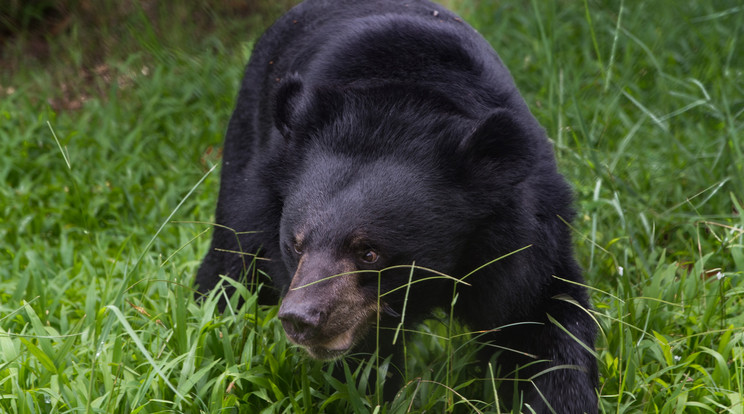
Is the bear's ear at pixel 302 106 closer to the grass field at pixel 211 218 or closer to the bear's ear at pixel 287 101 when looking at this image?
the bear's ear at pixel 287 101

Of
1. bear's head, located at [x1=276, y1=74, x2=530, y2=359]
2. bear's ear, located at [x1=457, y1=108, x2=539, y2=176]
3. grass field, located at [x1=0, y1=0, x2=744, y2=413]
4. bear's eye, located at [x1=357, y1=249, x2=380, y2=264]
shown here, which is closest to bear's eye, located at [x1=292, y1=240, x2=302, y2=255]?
bear's head, located at [x1=276, y1=74, x2=530, y2=359]

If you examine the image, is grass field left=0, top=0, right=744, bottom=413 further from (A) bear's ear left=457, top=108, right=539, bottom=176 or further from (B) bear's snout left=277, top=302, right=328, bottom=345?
(A) bear's ear left=457, top=108, right=539, bottom=176

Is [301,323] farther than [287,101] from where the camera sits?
No

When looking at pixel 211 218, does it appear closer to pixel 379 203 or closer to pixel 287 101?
pixel 287 101

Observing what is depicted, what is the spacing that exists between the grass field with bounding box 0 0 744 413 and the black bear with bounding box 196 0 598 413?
197 millimetres

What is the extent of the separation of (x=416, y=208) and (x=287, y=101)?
707 millimetres

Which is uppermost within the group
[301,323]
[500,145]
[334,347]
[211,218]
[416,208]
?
[500,145]

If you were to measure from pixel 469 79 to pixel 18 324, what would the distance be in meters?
2.14

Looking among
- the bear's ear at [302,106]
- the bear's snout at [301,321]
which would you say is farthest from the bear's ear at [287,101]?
the bear's snout at [301,321]

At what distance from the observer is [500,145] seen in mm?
2791

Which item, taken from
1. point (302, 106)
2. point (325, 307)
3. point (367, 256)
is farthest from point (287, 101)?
point (325, 307)

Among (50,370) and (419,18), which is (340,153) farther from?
(50,370)

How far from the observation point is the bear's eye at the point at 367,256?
8.87ft

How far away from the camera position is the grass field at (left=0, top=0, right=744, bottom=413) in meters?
2.98
